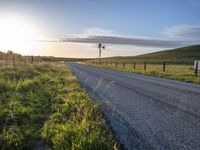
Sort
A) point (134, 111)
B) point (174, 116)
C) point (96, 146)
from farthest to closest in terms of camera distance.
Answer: point (134, 111), point (174, 116), point (96, 146)

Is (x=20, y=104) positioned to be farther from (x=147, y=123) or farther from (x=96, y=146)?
(x=96, y=146)

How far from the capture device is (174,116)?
7441mm

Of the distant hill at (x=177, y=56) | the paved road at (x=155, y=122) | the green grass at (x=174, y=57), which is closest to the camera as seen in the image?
the paved road at (x=155, y=122)

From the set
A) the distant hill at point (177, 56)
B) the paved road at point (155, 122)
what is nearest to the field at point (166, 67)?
the distant hill at point (177, 56)

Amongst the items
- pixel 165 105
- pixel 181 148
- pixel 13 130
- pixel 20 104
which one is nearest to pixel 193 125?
pixel 181 148

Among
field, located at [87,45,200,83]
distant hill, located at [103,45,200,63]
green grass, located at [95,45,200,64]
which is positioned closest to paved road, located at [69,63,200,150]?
field, located at [87,45,200,83]

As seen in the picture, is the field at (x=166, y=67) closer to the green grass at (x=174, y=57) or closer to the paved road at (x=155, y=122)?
the green grass at (x=174, y=57)

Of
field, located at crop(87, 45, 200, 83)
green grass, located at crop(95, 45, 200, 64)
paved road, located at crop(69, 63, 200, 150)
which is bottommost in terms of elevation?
field, located at crop(87, 45, 200, 83)

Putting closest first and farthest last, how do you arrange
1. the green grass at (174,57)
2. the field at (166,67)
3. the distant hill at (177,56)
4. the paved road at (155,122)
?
the paved road at (155,122) → the field at (166,67) → the green grass at (174,57) → the distant hill at (177,56)

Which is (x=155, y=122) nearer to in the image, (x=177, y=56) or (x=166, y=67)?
(x=166, y=67)

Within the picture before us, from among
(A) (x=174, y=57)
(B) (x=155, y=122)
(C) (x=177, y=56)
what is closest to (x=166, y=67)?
(B) (x=155, y=122)

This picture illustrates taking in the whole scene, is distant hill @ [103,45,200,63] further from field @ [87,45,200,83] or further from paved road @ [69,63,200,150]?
paved road @ [69,63,200,150]

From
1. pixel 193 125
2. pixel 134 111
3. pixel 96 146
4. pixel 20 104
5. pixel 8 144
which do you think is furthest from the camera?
pixel 20 104

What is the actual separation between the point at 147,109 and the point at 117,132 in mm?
2666
